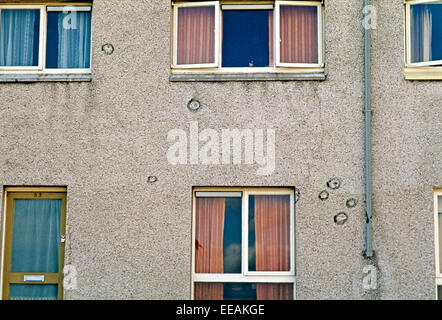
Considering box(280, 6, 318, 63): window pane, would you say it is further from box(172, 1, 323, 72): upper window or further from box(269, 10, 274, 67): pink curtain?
box(269, 10, 274, 67): pink curtain

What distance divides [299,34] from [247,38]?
687 millimetres

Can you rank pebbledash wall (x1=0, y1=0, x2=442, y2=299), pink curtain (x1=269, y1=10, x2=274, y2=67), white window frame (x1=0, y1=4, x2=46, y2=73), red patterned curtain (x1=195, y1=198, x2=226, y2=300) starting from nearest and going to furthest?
1. pebbledash wall (x1=0, y1=0, x2=442, y2=299)
2. red patterned curtain (x1=195, y1=198, x2=226, y2=300)
3. pink curtain (x1=269, y1=10, x2=274, y2=67)
4. white window frame (x1=0, y1=4, x2=46, y2=73)

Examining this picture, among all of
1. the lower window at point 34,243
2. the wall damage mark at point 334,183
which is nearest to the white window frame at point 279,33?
the wall damage mark at point 334,183

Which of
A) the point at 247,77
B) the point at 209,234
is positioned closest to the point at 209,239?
the point at 209,234

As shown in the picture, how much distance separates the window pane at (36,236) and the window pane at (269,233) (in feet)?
8.24

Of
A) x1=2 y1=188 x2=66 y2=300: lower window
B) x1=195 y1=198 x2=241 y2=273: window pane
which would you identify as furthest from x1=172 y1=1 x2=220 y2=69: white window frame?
x1=2 y1=188 x2=66 y2=300: lower window

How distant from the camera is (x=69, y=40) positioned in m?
9.12

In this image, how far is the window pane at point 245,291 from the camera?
27.7ft

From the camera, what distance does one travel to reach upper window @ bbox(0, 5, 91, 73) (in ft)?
29.8

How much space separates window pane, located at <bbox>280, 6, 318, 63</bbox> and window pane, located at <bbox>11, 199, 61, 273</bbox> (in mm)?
3596

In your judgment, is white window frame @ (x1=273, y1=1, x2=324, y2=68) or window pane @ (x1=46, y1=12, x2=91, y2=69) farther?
window pane @ (x1=46, y1=12, x2=91, y2=69)

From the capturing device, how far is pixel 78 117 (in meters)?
8.71

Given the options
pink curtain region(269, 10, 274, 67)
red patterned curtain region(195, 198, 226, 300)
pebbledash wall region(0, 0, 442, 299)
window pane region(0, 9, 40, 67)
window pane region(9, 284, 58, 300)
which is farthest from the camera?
window pane region(0, 9, 40, 67)
